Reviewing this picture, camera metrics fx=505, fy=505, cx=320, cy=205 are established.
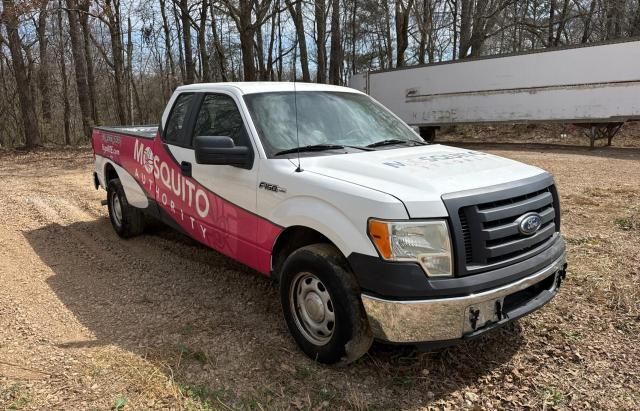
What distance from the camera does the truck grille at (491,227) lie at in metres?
2.82

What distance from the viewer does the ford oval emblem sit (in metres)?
3.02

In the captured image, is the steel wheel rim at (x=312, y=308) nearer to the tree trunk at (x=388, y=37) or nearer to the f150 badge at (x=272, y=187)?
the f150 badge at (x=272, y=187)

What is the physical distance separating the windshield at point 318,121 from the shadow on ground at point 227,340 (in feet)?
4.65

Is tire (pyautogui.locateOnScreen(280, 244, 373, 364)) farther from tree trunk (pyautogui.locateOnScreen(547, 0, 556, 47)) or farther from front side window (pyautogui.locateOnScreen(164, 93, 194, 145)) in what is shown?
tree trunk (pyautogui.locateOnScreen(547, 0, 556, 47))

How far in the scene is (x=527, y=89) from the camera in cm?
1556

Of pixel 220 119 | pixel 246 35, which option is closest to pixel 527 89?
pixel 246 35

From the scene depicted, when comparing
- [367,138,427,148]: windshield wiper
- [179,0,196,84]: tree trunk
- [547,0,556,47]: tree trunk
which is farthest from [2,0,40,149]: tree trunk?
[547,0,556,47]: tree trunk

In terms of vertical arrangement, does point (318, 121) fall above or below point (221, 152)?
above

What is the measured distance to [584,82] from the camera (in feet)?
47.3

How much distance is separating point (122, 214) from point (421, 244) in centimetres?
458

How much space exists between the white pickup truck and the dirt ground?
0.37 m

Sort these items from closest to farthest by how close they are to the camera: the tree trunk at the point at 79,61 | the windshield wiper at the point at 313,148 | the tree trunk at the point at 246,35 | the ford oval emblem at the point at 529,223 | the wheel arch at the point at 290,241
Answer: the ford oval emblem at the point at 529,223
the wheel arch at the point at 290,241
the windshield wiper at the point at 313,148
the tree trunk at the point at 246,35
the tree trunk at the point at 79,61

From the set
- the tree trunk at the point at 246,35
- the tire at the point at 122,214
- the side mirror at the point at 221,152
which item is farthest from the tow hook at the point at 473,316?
the tree trunk at the point at 246,35

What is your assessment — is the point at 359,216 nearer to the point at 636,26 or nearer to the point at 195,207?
the point at 195,207
